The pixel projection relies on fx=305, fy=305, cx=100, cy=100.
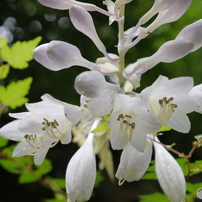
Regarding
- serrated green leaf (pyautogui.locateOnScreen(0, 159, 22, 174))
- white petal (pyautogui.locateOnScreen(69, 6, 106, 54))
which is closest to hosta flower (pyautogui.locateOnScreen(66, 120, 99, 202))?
white petal (pyautogui.locateOnScreen(69, 6, 106, 54))

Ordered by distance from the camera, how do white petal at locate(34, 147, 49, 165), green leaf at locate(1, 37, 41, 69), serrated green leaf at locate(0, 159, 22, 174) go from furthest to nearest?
serrated green leaf at locate(0, 159, 22, 174)
green leaf at locate(1, 37, 41, 69)
white petal at locate(34, 147, 49, 165)

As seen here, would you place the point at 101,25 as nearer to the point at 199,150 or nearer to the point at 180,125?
the point at 199,150

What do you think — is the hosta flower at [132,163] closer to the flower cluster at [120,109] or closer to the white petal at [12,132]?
the flower cluster at [120,109]

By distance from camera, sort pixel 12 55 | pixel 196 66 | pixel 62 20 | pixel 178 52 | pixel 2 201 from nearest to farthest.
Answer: pixel 178 52, pixel 12 55, pixel 196 66, pixel 2 201, pixel 62 20

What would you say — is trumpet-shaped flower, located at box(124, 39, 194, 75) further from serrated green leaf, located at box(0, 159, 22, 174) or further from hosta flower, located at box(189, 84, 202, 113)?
serrated green leaf, located at box(0, 159, 22, 174)

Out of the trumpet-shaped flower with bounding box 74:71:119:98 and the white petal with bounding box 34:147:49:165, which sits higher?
the trumpet-shaped flower with bounding box 74:71:119:98

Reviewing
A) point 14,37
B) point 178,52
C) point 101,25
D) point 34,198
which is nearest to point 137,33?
point 178,52
